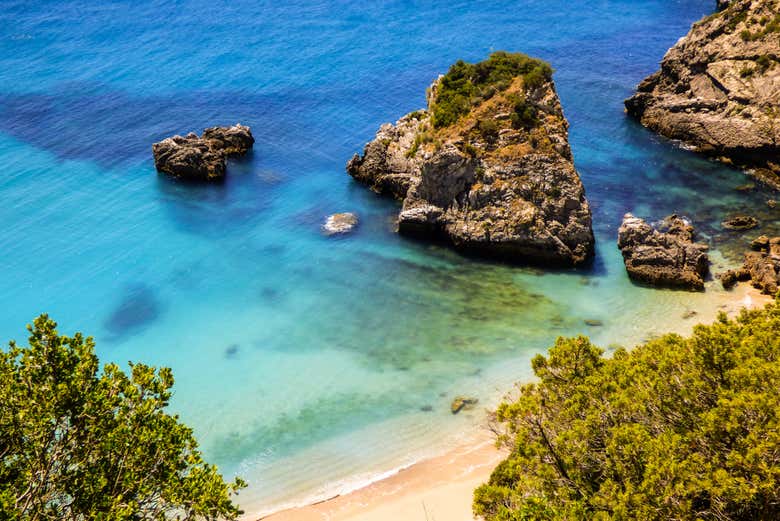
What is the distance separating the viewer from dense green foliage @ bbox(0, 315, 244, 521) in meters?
19.2

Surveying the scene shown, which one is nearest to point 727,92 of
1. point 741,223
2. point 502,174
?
point 741,223

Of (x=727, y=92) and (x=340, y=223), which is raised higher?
(x=727, y=92)

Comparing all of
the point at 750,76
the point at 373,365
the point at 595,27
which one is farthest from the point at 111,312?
the point at 595,27

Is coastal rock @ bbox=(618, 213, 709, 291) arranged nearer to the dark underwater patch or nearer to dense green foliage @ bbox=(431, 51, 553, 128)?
dense green foliage @ bbox=(431, 51, 553, 128)

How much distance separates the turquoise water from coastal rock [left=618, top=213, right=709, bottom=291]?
Answer: 1.21 meters

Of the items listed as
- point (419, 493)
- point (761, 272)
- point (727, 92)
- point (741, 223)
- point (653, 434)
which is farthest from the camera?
point (727, 92)

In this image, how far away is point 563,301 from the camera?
149 ft

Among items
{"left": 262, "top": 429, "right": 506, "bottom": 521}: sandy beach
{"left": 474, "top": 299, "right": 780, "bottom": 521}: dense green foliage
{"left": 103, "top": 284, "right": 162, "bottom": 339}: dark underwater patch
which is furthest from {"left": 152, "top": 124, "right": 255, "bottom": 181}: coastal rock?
{"left": 474, "top": 299, "right": 780, "bottom": 521}: dense green foliage

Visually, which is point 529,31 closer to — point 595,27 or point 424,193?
point 595,27

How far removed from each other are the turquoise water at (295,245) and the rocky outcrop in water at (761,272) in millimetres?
1580

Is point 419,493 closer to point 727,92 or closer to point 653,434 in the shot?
point 653,434

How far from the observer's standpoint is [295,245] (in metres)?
55.0

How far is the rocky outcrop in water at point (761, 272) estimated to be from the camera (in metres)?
44.4

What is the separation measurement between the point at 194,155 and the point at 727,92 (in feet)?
187
